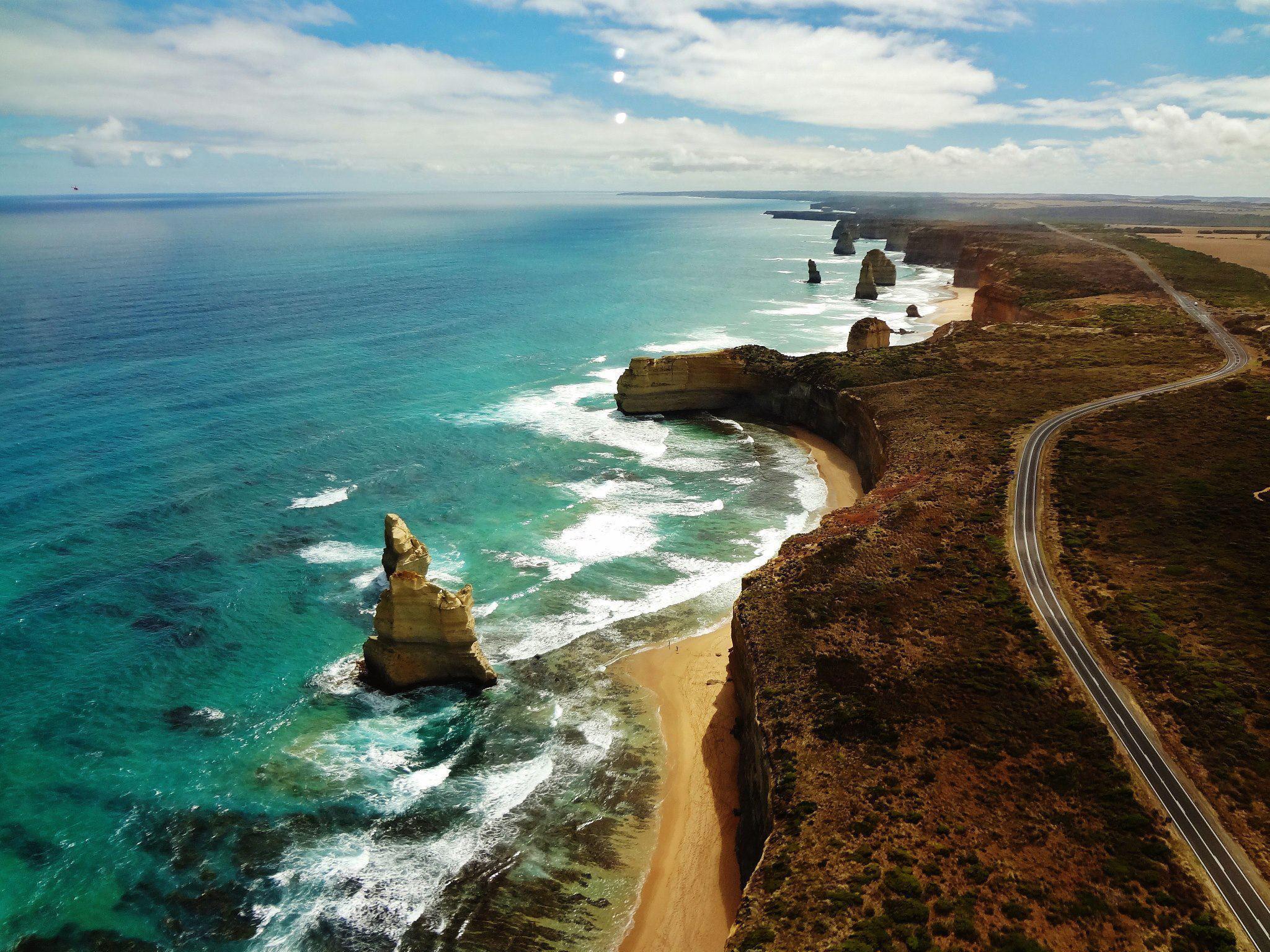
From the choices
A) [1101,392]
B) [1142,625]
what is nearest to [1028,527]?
[1142,625]

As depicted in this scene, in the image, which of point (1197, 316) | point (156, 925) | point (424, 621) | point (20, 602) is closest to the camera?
point (156, 925)

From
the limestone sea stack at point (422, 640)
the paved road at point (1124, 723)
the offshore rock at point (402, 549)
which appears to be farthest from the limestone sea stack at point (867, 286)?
the limestone sea stack at point (422, 640)

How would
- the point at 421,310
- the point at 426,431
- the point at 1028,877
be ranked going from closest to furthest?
the point at 1028,877 → the point at 426,431 → the point at 421,310

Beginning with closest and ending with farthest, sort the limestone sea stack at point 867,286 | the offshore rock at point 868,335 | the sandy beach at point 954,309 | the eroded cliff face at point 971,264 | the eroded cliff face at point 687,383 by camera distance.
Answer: the eroded cliff face at point 687,383, the offshore rock at point 868,335, the sandy beach at point 954,309, the limestone sea stack at point 867,286, the eroded cliff face at point 971,264

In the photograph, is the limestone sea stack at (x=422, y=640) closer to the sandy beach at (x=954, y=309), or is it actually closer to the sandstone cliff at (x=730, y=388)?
the sandstone cliff at (x=730, y=388)

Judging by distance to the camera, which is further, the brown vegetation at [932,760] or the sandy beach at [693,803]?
the sandy beach at [693,803]

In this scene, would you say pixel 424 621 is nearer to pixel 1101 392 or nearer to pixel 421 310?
pixel 1101 392

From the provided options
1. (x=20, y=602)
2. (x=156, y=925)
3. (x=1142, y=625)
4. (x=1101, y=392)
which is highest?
(x=1101, y=392)

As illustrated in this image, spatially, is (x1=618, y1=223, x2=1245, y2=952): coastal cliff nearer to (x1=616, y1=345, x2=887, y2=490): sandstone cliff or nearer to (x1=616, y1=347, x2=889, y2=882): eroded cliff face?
(x1=616, y1=347, x2=889, y2=882): eroded cliff face
